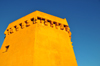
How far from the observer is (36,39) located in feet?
15.3

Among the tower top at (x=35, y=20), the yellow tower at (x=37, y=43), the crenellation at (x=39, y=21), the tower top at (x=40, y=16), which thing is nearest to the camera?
the yellow tower at (x=37, y=43)

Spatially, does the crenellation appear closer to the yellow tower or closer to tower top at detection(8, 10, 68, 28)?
the yellow tower

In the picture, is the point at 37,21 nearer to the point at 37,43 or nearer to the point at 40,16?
the point at 40,16

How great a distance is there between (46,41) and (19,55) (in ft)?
5.04

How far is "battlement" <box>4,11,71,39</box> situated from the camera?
5.66m

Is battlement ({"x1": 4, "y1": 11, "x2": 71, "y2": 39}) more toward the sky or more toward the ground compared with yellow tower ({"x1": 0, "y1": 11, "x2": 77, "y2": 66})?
more toward the sky

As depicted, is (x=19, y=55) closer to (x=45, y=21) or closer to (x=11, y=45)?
(x=11, y=45)

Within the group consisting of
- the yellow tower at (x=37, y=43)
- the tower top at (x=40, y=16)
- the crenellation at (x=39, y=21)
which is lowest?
the yellow tower at (x=37, y=43)

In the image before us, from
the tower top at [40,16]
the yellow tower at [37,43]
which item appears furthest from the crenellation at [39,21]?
the tower top at [40,16]

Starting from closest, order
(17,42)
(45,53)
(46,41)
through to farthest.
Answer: (45,53), (46,41), (17,42)

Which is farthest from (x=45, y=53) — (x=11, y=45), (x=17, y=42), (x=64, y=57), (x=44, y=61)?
(x=11, y=45)

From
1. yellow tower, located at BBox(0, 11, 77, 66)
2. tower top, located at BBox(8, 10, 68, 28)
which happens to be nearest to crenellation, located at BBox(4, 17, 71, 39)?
yellow tower, located at BBox(0, 11, 77, 66)

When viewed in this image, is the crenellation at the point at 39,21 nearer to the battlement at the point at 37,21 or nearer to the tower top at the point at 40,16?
the battlement at the point at 37,21

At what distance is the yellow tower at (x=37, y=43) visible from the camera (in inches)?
170
